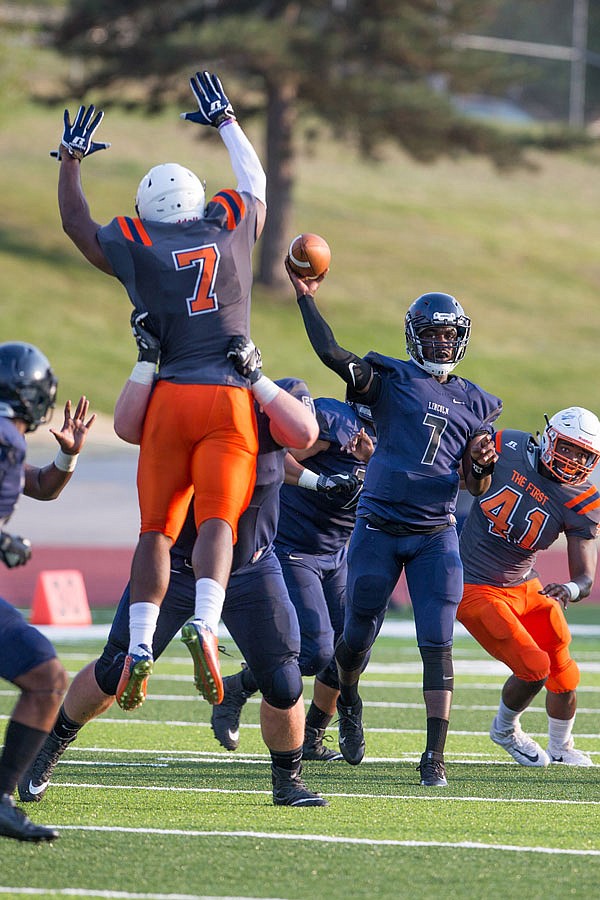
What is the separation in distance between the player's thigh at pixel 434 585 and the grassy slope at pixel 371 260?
18.8m

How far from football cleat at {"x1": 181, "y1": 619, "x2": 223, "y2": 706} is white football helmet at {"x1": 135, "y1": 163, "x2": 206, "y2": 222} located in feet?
4.86

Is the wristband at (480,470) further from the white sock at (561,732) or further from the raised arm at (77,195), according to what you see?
the raised arm at (77,195)

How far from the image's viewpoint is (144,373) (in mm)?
4949

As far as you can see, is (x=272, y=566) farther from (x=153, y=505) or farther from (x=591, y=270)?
(x=591, y=270)

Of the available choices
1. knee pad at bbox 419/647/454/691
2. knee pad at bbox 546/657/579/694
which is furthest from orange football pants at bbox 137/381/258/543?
knee pad at bbox 546/657/579/694

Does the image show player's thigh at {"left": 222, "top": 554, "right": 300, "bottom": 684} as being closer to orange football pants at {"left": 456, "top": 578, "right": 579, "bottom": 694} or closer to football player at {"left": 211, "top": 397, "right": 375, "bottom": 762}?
football player at {"left": 211, "top": 397, "right": 375, "bottom": 762}

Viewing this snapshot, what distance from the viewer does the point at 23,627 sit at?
4297 mm

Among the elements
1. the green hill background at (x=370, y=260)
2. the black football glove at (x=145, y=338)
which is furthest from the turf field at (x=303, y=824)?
the green hill background at (x=370, y=260)

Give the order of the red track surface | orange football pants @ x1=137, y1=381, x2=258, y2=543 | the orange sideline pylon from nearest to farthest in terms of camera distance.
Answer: orange football pants @ x1=137, y1=381, x2=258, y2=543
the orange sideline pylon
the red track surface

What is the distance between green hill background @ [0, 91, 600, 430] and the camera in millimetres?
27672

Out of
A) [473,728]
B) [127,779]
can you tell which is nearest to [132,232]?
[127,779]

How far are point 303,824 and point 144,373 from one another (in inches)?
63.7

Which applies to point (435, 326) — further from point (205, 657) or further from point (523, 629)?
point (205, 657)

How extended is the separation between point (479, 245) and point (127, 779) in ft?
108
